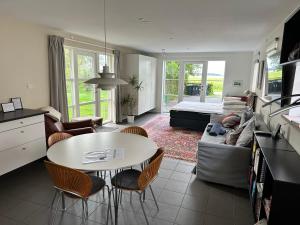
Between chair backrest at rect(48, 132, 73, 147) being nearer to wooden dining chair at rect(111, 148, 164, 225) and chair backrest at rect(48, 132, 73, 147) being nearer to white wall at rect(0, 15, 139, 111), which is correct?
wooden dining chair at rect(111, 148, 164, 225)

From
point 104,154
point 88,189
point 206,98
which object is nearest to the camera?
point 88,189

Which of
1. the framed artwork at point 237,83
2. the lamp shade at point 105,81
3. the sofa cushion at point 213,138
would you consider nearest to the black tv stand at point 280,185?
the sofa cushion at point 213,138

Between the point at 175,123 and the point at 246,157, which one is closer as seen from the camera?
the point at 246,157

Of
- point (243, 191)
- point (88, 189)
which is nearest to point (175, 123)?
point (243, 191)

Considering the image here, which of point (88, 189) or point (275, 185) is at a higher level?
point (275, 185)

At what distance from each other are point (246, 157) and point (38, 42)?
3.90 m

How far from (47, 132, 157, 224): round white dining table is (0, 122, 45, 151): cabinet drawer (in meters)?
0.88

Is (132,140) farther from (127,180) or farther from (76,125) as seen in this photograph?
(76,125)

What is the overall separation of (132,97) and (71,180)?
4.98 metres

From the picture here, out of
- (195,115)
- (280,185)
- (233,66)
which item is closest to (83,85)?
(195,115)

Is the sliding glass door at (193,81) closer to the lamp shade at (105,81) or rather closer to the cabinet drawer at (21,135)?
the cabinet drawer at (21,135)

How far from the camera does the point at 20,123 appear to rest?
286 centimetres

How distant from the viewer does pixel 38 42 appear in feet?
12.0

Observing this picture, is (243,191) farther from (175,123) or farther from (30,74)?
(30,74)
